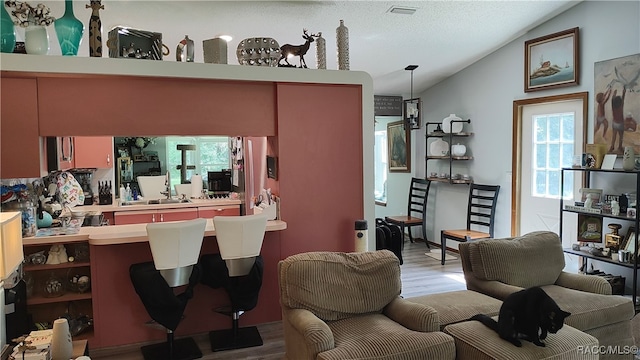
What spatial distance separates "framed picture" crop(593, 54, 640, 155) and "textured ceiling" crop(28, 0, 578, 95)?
85 cm

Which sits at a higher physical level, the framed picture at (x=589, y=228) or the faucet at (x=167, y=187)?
the faucet at (x=167, y=187)

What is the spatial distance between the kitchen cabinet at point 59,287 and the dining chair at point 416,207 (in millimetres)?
4696

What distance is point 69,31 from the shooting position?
3.29 m

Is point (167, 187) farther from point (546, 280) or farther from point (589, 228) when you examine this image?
point (589, 228)

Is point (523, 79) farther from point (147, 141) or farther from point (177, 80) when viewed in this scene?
point (147, 141)

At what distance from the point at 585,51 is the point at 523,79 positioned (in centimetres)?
84

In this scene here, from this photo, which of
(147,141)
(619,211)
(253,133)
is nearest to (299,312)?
(253,133)

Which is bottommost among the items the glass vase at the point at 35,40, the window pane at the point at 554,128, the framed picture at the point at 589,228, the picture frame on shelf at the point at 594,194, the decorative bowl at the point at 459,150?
the framed picture at the point at 589,228

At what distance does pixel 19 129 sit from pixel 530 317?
3.60m

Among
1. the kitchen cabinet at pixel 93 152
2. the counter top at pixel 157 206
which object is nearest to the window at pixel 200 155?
the kitchen cabinet at pixel 93 152

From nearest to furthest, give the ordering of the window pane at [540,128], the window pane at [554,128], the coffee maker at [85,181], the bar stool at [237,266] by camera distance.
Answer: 1. the bar stool at [237,266]
2. the window pane at [554,128]
3. the window pane at [540,128]
4. the coffee maker at [85,181]

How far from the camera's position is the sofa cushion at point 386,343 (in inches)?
94.1

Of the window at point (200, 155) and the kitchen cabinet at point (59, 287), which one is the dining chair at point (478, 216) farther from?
the kitchen cabinet at point (59, 287)

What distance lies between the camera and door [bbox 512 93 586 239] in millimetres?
4941
